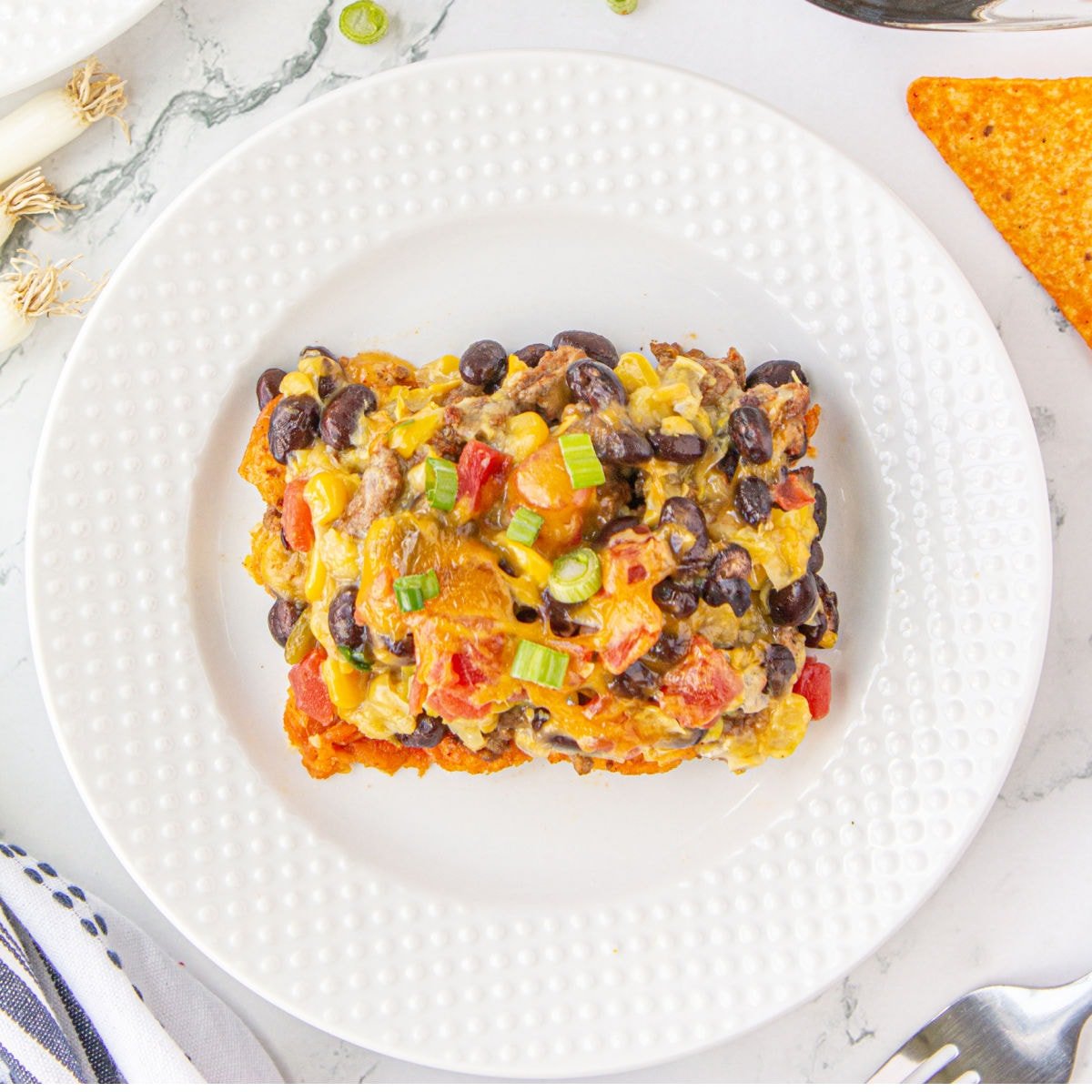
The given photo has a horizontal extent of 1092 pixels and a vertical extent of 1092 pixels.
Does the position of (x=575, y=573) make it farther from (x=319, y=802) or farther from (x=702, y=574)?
(x=319, y=802)

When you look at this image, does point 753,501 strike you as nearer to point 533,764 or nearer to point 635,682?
point 635,682

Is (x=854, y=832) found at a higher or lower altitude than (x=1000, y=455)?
lower

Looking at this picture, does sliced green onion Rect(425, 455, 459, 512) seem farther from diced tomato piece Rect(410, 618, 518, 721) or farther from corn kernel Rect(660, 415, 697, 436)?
corn kernel Rect(660, 415, 697, 436)

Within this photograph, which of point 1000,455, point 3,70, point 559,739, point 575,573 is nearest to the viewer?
point 575,573

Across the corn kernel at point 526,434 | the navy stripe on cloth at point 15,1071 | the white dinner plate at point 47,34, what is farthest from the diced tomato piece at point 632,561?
the navy stripe on cloth at point 15,1071

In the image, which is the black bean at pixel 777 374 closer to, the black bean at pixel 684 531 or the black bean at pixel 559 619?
the black bean at pixel 684 531

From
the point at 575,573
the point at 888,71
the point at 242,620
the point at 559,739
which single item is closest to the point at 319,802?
the point at 242,620
